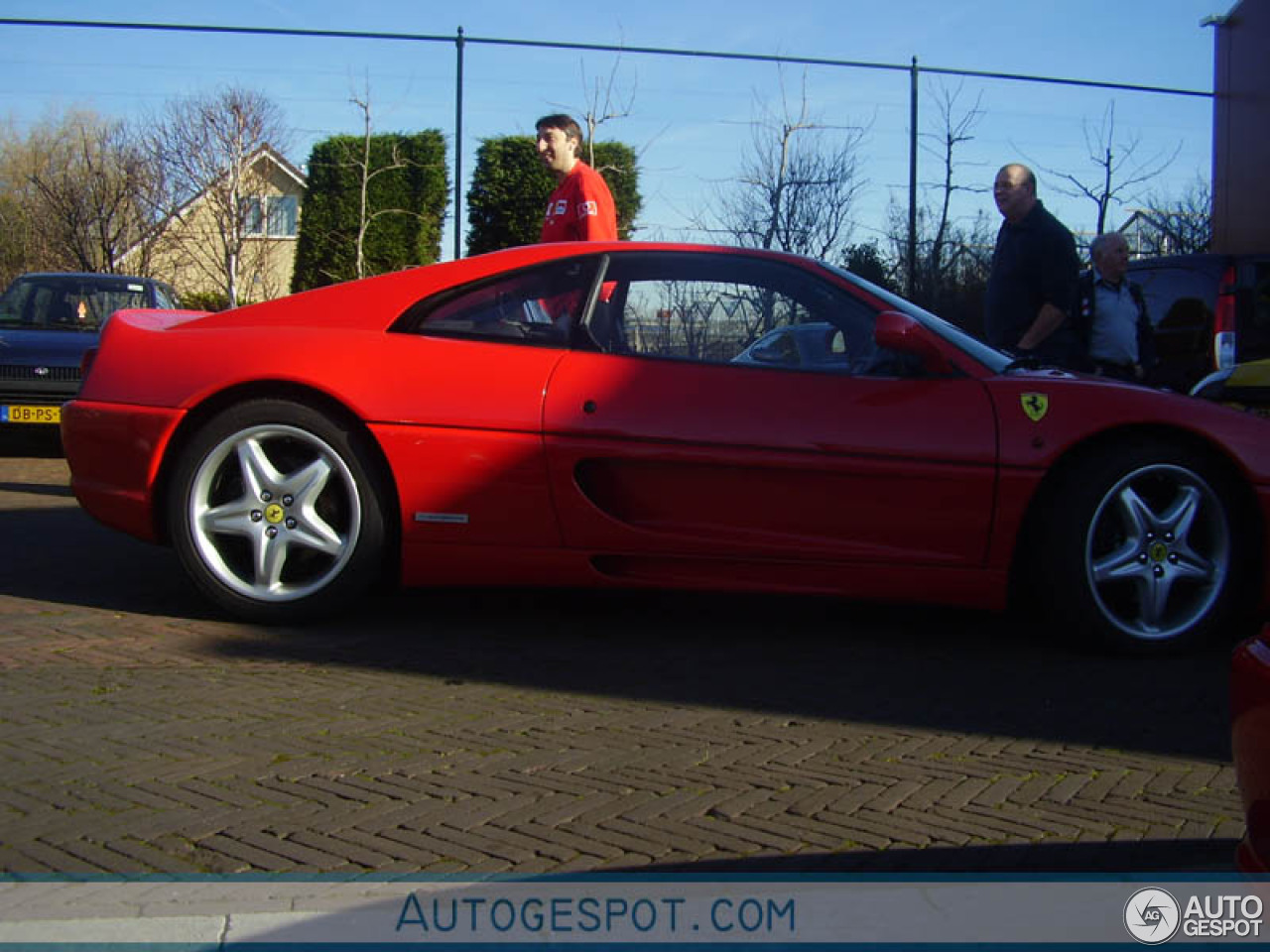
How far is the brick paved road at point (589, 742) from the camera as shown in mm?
2803

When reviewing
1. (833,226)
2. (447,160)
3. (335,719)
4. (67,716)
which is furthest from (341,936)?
(447,160)

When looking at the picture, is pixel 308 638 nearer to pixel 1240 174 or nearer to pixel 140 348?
pixel 140 348

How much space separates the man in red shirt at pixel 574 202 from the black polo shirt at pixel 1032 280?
73.7 inches

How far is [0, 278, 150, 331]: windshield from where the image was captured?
454 inches

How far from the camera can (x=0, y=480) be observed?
8.87 metres

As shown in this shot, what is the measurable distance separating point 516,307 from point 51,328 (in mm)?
7990

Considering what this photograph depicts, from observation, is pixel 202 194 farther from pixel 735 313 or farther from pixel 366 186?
pixel 735 313

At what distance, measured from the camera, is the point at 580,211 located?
6.40m

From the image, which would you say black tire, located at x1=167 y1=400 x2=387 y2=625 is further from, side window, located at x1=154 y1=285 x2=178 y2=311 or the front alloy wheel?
side window, located at x1=154 y1=285 x2=178 y2=311

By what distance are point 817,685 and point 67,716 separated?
2.08m

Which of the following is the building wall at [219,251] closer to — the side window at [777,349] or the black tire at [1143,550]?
the side window at [777,349]

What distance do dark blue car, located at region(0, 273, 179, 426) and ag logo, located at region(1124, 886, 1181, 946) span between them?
8570 mm

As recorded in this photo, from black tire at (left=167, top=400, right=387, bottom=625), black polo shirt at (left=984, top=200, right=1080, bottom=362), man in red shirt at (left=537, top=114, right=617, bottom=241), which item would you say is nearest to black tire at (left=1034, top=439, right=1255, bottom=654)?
black polo shirt at (left=984, top=200, right=1080, bottom=362)

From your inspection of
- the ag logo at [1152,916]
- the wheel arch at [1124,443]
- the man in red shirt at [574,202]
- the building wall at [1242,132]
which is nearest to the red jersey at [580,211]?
the man in red shirt at [574,202]
